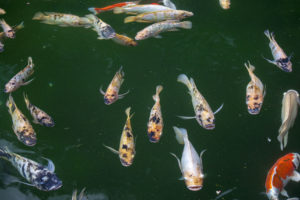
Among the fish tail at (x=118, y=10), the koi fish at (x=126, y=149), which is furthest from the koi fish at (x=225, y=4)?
the koi fish at (x=126, y=149)

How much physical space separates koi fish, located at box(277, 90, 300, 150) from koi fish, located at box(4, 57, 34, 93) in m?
4.38

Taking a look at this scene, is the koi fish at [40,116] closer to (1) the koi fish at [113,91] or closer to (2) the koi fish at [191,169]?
(1) the koi fish at [113,91]

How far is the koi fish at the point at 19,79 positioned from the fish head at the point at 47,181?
6.02ft

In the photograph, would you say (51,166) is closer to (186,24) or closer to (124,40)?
(124,40)

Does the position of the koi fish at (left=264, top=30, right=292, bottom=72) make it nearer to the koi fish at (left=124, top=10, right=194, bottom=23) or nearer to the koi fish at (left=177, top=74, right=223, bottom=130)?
the koi fish at (left=177, top=74, right=223, bottom=130)

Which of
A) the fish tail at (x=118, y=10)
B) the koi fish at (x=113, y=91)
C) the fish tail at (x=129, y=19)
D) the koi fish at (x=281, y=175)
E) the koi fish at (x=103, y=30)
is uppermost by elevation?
the fish tail at (x=118, y=10)

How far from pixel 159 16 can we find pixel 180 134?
267 centimetres

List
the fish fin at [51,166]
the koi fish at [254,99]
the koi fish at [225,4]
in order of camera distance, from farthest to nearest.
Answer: the koi fish at [225,4], the koi fish at [254,99], the fish fin at [51,166]

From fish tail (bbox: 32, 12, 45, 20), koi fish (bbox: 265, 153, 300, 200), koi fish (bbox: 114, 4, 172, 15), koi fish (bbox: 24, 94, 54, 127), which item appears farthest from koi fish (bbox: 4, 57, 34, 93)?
koi fish (bbox: 265, 153, 300, 200)

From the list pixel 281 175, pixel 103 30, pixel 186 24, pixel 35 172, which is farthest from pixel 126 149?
pixel 186 24

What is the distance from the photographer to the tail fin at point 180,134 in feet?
13.8

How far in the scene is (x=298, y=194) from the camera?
3719mm

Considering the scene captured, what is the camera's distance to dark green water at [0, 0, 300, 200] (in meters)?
4.03

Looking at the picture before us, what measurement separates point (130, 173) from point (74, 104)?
1693 millimetres
